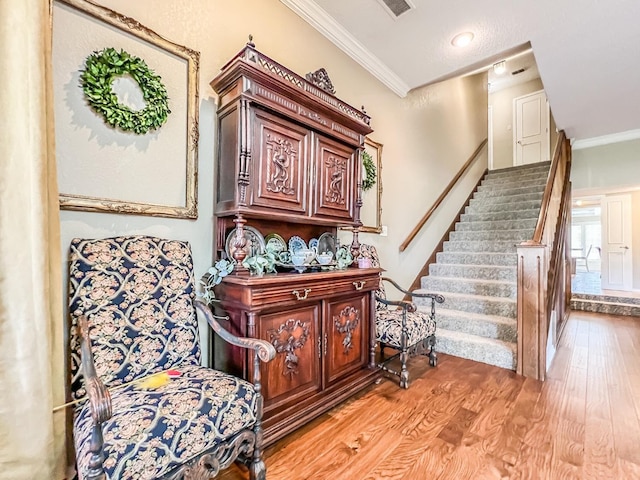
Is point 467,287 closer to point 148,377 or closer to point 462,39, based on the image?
point 462,39

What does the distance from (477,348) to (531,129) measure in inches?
220

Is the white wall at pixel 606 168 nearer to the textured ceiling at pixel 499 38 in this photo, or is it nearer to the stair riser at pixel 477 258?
the textured ceiling at pixel 499 38

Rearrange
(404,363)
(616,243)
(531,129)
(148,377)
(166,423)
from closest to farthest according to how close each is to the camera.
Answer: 1. (166,423)
2. (148,377)
3. (404,363)
4. (531,129)
5. (616,243)

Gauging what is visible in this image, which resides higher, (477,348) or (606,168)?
(606,168)

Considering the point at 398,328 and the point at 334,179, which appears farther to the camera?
the point at 398,328

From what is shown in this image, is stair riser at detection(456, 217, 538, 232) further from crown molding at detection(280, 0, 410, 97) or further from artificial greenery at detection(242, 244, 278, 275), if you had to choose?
artificial greenery at detection(242, 244, 278, 275)

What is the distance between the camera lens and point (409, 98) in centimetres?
382

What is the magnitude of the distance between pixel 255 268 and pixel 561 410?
2211 millimetres

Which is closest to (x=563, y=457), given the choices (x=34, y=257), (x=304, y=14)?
(x=34, y=257)

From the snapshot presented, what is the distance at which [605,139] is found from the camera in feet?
16.1

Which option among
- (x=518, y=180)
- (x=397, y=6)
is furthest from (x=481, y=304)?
(x=518, y=180)

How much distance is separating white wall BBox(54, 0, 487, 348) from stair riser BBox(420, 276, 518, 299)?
0.26 m

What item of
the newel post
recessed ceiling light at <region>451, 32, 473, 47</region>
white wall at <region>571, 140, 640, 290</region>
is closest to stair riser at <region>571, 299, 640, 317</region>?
white wall at <region>571, 140, 640, 290</region>

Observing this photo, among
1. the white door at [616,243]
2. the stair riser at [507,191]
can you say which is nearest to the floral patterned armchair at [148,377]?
the stair riser at [507,191]
